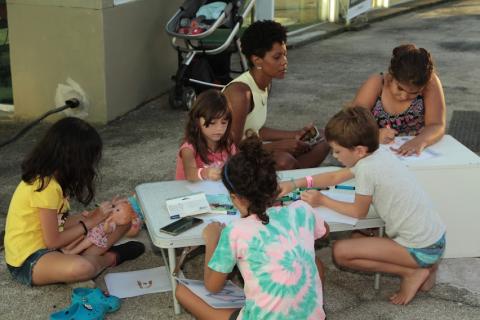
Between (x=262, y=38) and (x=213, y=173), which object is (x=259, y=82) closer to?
(x=262, y=38)

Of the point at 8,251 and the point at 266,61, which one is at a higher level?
the point at 266,61

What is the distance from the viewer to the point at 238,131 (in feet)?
13.8

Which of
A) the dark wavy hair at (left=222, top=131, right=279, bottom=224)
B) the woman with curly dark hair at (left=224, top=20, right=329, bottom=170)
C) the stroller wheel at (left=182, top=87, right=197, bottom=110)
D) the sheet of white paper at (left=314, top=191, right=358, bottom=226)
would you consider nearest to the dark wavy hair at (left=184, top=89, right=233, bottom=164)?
the woman with curly dark hair at (left=224, top=20, right=329, bottom=170)

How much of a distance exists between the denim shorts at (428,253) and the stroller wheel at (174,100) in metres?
3.87

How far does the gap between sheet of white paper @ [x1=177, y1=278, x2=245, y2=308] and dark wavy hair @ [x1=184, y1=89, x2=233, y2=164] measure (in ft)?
2.68

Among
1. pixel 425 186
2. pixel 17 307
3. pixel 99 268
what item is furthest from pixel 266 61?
pixel 17 307

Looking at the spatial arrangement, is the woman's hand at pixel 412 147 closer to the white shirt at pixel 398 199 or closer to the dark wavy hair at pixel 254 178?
the white shirt at pixel 398 199

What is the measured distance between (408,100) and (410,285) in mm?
1187

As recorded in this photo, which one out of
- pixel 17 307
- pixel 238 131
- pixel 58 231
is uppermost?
pixel 238 131

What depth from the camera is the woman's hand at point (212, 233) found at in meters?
3.11

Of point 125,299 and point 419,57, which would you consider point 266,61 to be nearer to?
point 419,57

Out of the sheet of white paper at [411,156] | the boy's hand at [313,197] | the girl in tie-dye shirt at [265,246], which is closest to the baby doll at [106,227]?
the boy's hand at [313,197]

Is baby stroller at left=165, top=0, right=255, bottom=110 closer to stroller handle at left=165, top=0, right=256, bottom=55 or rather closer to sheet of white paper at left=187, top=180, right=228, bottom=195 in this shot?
stroller handle at left=165, top=0, right=256, bottom=55

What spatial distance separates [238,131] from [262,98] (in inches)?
14.2
